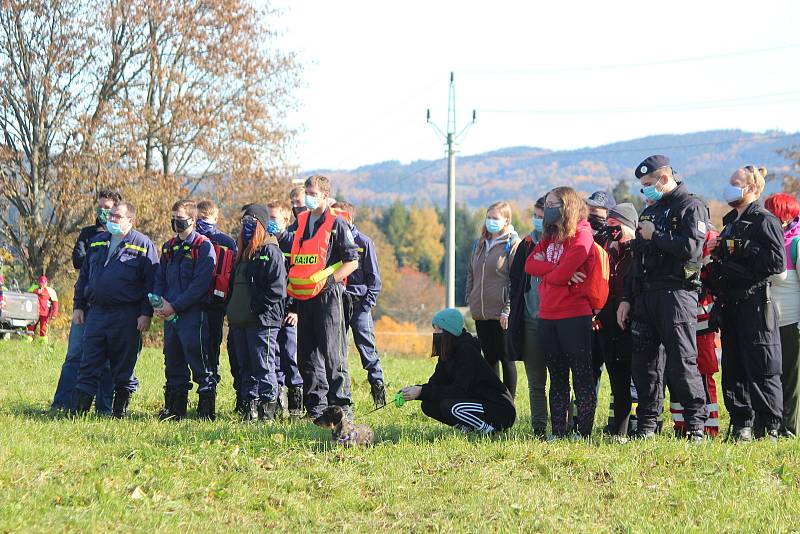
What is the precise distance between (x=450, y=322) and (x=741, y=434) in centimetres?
262

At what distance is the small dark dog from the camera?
7.57 m

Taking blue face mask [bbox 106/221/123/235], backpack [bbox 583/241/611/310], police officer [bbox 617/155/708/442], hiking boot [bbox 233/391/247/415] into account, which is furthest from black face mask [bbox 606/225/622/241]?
blue face mask [bbox 106/221/123/235]

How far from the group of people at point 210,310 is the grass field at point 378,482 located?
90cm

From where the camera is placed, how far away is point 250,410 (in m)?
9.45

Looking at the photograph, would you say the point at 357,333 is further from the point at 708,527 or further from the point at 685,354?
the point at 708,527

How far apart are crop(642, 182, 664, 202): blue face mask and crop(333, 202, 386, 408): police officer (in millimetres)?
3351

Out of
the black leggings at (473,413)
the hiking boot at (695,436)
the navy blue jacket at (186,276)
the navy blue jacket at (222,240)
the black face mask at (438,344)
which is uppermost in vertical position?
the navy blue jacket at (222,240)

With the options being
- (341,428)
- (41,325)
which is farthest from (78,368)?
(41,325)

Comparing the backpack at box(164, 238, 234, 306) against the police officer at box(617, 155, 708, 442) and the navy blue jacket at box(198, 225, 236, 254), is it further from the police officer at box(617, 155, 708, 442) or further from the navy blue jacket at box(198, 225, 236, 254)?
the police officer at box(617, 155, 708, 442)

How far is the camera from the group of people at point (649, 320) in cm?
779

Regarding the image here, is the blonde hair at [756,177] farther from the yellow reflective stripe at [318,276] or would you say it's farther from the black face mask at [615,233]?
the yellow reflective stripe at [318,276]

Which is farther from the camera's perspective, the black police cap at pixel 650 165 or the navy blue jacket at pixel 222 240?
the navy blue jacket at pixel 222 240

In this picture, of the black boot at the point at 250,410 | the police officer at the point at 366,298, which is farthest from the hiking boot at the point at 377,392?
the black boot at the point at 250,410

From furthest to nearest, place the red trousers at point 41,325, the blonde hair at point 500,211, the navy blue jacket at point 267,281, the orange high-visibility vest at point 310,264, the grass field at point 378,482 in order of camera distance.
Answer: the red trousers at point 41,325, the blonde hair at point 500,211, the navy blue jacket at point 267,281, the orange high-visibility vest at point 310,264, the grass field at point 378,482
